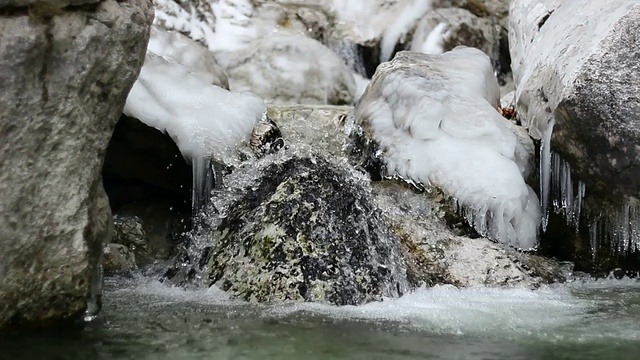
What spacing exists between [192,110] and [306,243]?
1.98 meters

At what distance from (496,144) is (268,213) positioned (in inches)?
82.5

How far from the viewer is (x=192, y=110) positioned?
624 cm

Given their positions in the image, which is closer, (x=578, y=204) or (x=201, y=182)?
(x=578, y=204)

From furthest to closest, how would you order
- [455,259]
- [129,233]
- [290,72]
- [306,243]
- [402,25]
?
[402,25] → [290,72] → [129,233] → [455,259] → [306,243]

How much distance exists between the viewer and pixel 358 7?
10.4 meters

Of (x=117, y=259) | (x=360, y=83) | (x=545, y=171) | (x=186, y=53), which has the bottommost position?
(x=117, y=259)

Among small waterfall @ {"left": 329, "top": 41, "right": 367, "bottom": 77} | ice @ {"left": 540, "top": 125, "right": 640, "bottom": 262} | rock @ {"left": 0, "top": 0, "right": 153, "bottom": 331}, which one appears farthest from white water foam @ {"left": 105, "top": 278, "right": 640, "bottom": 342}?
small waterfall @ {"left": 329, "top": 41, "right": 367, "bottom": 77}

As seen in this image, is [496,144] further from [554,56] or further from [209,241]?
[209,241]

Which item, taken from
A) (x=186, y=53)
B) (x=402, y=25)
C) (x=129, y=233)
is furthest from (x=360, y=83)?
(x=129, y=233)

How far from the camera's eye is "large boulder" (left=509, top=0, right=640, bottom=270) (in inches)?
208

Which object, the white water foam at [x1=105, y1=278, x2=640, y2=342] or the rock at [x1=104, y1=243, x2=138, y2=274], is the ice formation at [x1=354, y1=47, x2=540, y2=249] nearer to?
the white water foam at [x1=105, y1=278, x2=640, y2=342]

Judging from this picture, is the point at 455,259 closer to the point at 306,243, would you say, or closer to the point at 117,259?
the point at 306,243

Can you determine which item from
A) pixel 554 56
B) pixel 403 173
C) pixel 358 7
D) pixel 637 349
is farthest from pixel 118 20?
pixel 358 7

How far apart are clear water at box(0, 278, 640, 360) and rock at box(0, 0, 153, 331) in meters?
0.23
